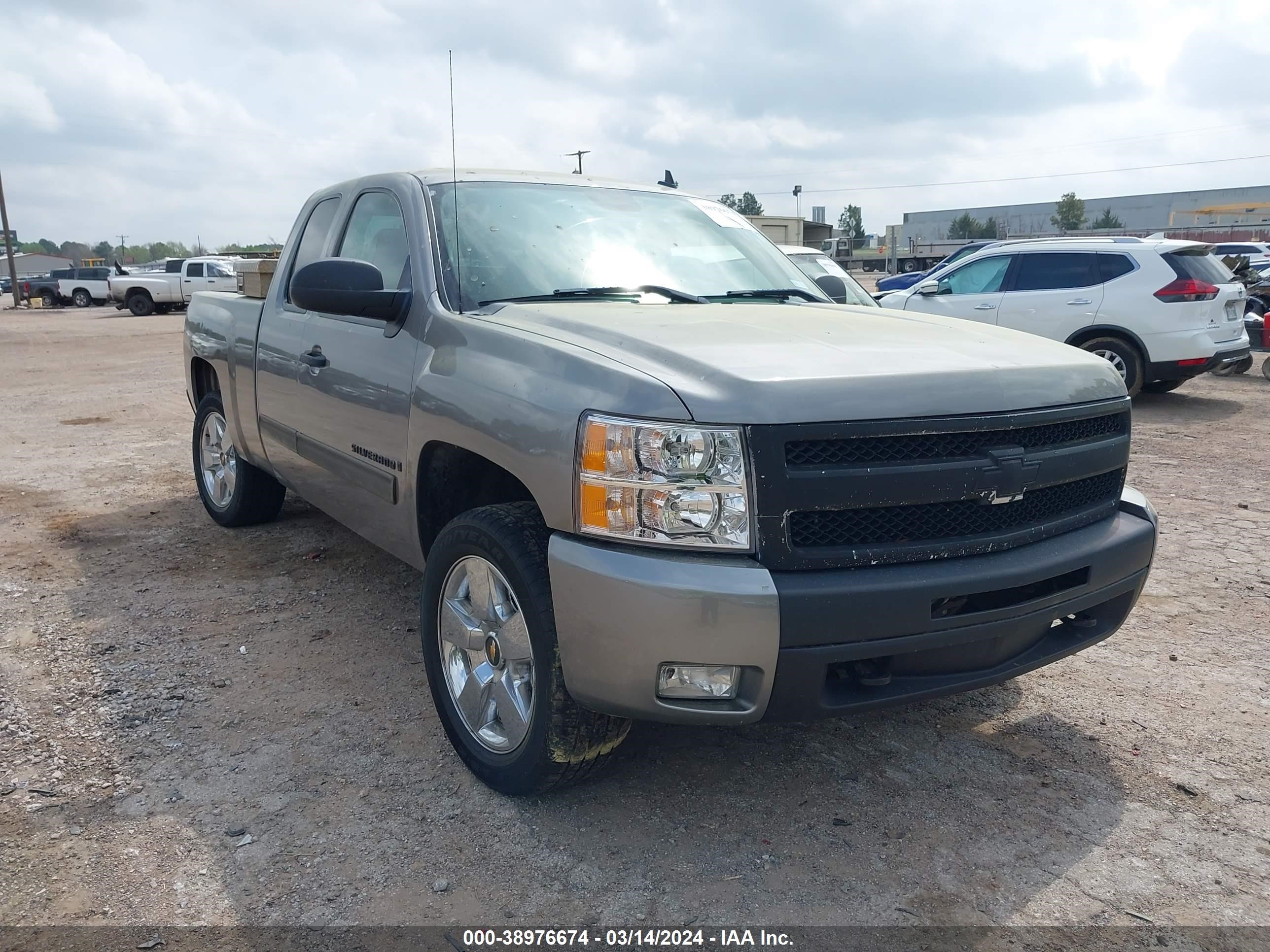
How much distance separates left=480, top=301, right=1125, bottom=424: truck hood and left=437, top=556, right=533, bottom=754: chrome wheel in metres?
0.76

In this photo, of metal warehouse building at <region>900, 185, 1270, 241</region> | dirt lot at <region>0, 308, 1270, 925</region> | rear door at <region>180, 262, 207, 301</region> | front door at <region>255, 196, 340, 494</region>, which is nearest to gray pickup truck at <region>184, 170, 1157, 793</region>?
dirt lot at <region>0, 308, 1270, 925</region>

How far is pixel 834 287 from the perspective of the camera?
15.2 ft

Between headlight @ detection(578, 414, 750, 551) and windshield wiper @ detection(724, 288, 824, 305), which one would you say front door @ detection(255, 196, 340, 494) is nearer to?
windshield wiper @ detection(724, 288, 824, 305)

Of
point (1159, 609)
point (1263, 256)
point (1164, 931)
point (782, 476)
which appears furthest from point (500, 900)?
point (1263, 256)

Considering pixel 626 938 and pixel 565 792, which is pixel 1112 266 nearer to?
pixel 565 792

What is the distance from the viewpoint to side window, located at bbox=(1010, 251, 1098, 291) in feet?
34.3

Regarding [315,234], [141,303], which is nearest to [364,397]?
[315,234]

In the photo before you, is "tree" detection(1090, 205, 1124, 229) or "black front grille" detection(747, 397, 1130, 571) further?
"tree" detection(1090, 205, 1124, 229)

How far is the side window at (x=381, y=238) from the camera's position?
377 cm

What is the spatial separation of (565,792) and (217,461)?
3.82 m

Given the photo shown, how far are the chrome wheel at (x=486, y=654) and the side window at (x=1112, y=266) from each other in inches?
361

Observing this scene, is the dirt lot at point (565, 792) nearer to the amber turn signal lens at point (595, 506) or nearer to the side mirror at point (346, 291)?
the amber turn signal lens at point (595, 506)

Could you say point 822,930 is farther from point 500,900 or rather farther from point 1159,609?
point 1159,609

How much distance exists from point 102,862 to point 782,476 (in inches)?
80.5
